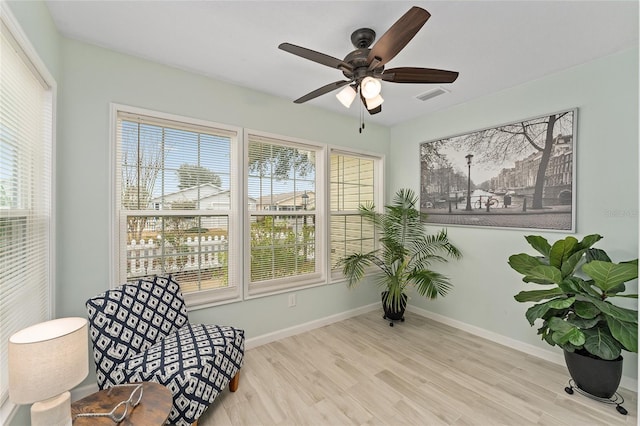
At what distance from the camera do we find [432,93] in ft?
9.45

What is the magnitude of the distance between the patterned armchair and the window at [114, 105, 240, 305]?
357 millimetres

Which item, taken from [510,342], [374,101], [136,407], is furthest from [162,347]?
[510,342]

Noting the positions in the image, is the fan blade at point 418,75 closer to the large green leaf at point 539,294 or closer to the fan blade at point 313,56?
the fan blade at point 313,56

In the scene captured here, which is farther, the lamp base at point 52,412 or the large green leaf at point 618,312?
the large green leaf at point 618,312

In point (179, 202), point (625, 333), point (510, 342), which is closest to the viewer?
point (625, 333)

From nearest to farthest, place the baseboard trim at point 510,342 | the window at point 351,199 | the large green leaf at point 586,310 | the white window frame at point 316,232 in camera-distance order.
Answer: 1. the large green leaf at point 586,310
2. the baseboard trim at point 510,342
3. the white window frame at point 316,232
4. the window at point 351,199

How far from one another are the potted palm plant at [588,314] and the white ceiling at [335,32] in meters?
1.49

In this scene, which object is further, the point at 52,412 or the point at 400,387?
the point at 400,387

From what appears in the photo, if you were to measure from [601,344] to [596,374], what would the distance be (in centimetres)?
28

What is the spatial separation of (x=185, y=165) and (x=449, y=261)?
10.2 ft

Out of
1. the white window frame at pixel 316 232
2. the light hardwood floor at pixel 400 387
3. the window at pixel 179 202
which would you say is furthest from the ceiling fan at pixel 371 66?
the light hardwood floor at pixel 400 387

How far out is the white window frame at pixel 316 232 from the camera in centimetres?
276

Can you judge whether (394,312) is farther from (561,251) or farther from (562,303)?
(561,251)

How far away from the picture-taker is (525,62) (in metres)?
2.30
